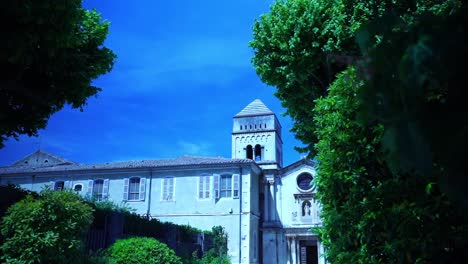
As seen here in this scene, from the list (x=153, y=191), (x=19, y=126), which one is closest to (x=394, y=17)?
(x=19, y=126)

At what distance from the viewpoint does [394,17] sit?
1848mm

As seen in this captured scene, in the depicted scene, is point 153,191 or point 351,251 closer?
point 351,251

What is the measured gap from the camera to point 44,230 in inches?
389

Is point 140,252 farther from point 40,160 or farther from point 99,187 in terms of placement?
point 40,160

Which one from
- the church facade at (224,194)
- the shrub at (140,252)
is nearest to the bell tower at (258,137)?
the church facade at (224,194)

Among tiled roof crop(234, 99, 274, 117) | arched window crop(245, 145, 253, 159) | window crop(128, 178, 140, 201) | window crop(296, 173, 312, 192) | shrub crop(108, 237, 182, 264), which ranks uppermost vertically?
tiled roof crop(234, 99, 274, 117)

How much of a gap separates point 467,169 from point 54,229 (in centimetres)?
1048

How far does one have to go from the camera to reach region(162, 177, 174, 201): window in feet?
106

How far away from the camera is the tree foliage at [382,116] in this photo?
1.56 meters

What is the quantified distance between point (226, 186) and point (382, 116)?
3020cm

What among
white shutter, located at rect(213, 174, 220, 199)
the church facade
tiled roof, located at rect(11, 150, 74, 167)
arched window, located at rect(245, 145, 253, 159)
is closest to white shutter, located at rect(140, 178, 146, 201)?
the church facade

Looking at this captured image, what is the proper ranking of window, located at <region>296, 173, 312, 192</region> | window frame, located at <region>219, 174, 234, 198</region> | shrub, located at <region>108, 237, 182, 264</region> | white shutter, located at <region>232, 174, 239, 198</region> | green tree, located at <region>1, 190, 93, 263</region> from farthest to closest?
1. window, located at <region>296, 173, 312, 192</region>
2. window frame, located at <region>219, 174, 234, 198</region>
3. white shutter, located at <region>232, 174, 239, 198</region>
4. shrub, located at <region>108, 237, 182, 264</region>
5. green tree, located at <region>1, 190, 93, 263</region>

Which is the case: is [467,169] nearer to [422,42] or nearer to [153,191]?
[422,42]

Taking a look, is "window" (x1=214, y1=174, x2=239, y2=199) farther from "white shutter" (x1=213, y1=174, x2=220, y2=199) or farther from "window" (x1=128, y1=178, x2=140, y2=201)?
"window" (x1=128, y1=178, x2=140, y2=201)
